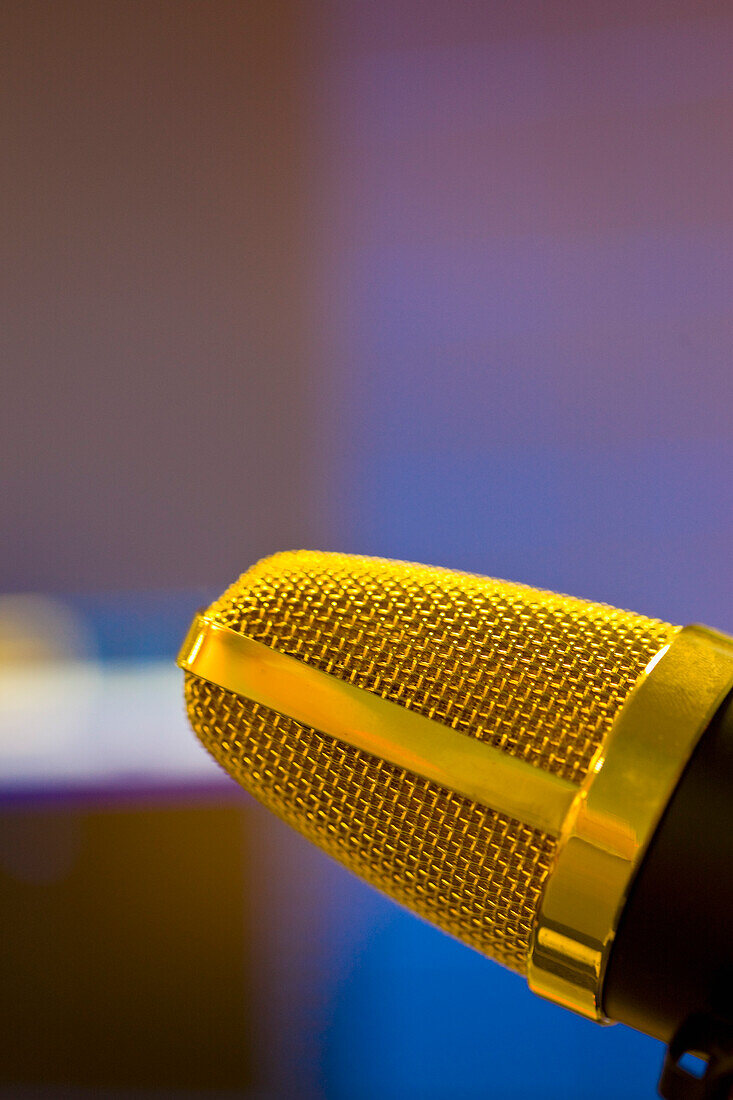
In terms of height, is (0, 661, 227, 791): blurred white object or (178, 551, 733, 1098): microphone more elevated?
(178, 551, 733, 1098): microphone

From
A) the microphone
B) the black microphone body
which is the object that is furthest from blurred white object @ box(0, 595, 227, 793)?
the black microphone body

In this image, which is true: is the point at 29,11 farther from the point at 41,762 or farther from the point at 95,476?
the point at 41,762

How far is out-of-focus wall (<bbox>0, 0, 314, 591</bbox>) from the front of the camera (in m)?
1.77

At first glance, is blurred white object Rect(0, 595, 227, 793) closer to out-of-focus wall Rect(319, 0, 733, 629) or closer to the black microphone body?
out-of-focus wall Rect(319, 0, 733, 629)

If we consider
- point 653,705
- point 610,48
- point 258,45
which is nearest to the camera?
point 653,705

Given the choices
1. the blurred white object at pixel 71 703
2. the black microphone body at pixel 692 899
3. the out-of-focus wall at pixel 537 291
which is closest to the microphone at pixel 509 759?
the black microphone body at pixel 692 899

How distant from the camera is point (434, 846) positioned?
0.37 m

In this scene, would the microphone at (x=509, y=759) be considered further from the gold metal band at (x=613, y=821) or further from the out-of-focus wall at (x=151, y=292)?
the out-of-focus wall at (x=151, y=292)

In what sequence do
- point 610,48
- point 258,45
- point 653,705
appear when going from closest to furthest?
1. point 653,705
2. point 610,48
3. point 258,45

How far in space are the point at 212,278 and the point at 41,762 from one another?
2.93 ft

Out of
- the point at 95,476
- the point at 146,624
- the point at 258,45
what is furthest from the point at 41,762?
the point at 258,45

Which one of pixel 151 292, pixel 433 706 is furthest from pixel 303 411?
pixel 433 706

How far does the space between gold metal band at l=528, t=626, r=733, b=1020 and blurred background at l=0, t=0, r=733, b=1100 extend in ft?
4.46

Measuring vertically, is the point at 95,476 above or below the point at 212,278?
below
